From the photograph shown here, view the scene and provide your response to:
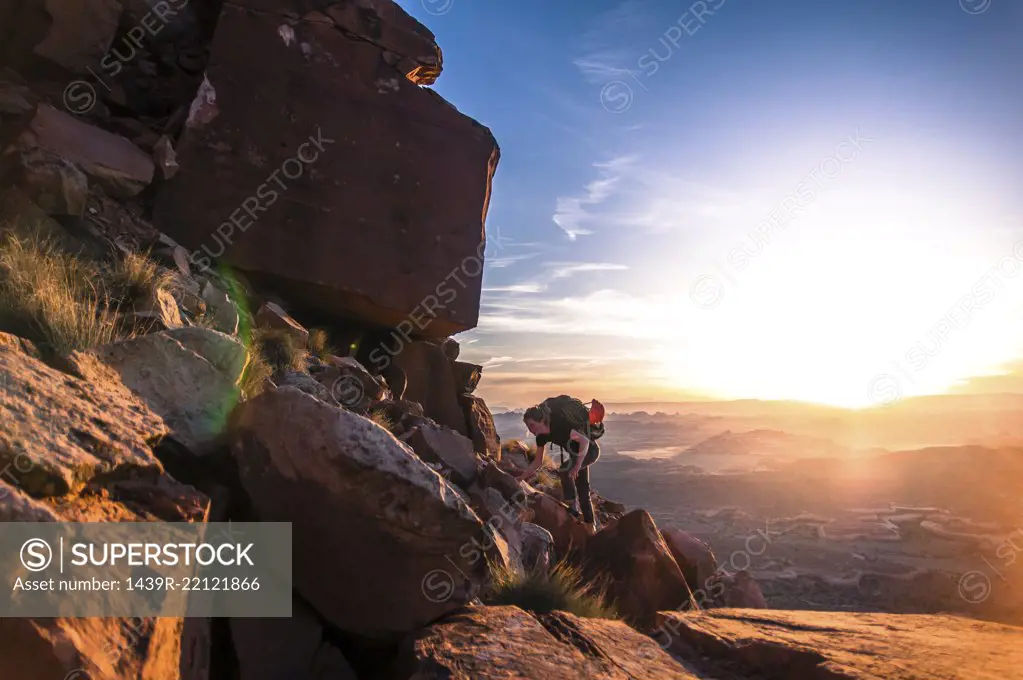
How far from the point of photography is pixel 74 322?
352 centimetres

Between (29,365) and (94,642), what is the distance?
1380 mm

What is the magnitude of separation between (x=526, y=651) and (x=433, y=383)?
7900 millimetres

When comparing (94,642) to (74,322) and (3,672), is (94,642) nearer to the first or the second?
(3,672)

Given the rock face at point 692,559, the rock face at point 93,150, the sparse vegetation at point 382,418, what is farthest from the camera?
the rock face at point 692,559

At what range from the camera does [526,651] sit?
3.44m

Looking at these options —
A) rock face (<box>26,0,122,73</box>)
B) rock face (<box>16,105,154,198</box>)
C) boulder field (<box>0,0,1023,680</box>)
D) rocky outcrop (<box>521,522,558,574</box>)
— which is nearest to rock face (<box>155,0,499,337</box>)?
boulder field (<box>0,0,1023,680</box>)

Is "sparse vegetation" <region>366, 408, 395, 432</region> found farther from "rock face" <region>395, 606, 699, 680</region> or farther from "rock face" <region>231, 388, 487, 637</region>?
"rock face" <region>395, 606, 699, 680</region>

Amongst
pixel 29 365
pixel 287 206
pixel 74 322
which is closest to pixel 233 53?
pixel 287 206

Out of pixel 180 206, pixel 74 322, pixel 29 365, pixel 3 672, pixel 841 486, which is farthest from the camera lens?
pixel 841 486

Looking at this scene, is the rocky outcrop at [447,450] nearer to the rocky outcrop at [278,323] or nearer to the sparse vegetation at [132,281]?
the rocky outcrop at [278,323]

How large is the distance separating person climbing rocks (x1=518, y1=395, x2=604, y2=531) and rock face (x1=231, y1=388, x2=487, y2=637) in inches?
162

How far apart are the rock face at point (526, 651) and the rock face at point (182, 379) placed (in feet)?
5.75

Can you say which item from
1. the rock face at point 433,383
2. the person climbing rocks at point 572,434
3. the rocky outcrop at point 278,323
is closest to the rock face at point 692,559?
the person climbing rocks at point 572,434

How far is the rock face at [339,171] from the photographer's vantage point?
802cm
